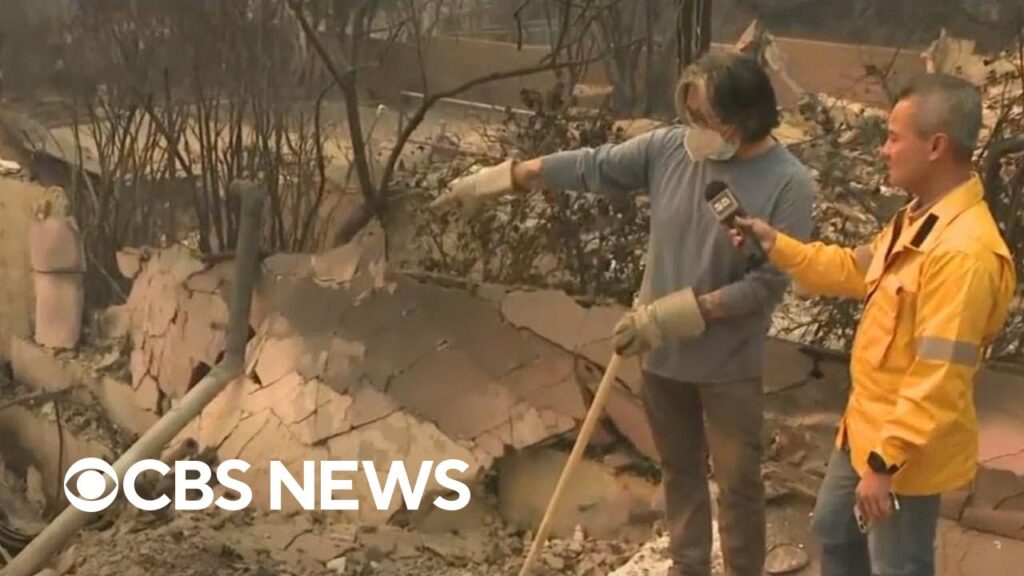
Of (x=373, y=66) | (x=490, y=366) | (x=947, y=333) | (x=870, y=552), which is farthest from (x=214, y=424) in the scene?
(x=947, y=333)

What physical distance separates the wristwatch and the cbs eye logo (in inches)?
84.5

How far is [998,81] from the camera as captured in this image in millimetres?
2693

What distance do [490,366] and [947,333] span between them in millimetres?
1653

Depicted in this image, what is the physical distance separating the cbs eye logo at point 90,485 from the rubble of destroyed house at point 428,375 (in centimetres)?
5

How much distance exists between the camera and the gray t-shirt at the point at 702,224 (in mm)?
1957

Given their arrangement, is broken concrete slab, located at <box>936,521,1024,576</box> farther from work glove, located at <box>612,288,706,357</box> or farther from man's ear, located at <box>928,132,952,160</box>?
man's ear, located at <box>928,132,952,160</box>

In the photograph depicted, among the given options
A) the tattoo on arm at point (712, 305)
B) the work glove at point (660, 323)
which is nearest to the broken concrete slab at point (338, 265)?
the work glove at point (660, 323)

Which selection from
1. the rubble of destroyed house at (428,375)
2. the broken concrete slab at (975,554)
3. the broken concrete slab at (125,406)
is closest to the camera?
the broken concrete slab at (975,554)

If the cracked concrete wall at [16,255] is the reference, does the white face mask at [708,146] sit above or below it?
above

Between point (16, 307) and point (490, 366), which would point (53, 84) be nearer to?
point (16, 307)

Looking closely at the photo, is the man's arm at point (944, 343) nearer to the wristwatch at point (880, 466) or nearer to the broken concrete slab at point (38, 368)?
the wristwatch at point (880, 466)

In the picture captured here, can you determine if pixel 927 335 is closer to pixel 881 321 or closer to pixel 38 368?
pixel 881 321

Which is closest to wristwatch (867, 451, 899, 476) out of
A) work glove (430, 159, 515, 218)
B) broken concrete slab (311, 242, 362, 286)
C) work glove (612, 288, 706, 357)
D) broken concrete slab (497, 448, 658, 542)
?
work glove (612, 288, 706, 357)

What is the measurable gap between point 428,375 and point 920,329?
67.5 inches
